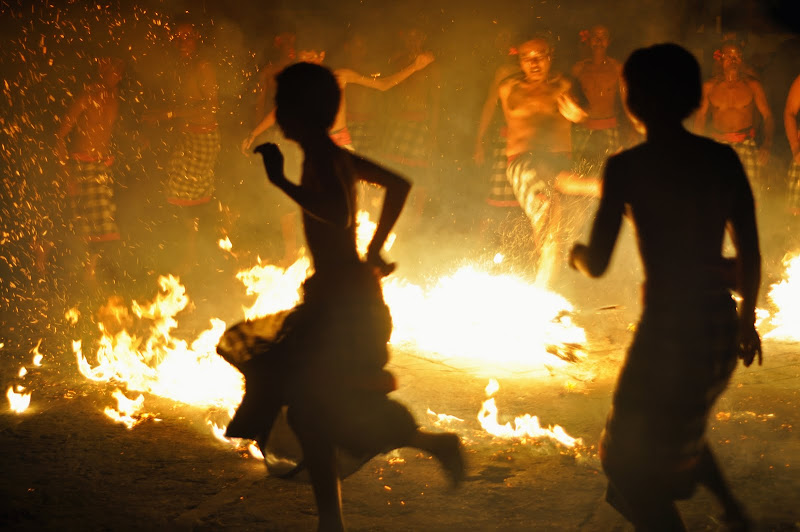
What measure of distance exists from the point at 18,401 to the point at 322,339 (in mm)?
2883

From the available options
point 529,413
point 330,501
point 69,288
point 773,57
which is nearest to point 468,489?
point 330,501

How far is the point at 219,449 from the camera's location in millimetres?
3729

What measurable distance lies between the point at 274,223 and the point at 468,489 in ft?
21.0

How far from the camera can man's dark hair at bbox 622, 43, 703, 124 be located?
217cm

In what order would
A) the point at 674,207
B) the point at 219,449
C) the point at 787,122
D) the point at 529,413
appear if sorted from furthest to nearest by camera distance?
the point at 787,122 → the point at 529,413 → the point at 219,449 → the point at 674,207

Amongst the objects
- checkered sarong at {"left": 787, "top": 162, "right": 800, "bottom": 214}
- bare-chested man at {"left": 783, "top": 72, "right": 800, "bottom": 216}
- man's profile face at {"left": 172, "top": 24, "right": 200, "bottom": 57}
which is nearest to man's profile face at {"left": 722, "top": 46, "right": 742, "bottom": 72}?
bare-chested man at {"left": 783, "top": 72, "right": 800, "bottom": 216}

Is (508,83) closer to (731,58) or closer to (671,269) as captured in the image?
(731,58)

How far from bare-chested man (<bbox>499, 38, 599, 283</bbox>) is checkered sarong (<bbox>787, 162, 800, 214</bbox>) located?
8.01 ft

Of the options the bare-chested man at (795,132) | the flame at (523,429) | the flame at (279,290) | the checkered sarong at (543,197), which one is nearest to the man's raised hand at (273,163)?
the flame at (523,429)

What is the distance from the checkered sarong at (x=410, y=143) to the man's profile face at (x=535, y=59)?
5.50 feet

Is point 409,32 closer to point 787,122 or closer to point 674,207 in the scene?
point 787,122

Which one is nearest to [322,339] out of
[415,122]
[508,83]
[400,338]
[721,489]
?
[721,489]

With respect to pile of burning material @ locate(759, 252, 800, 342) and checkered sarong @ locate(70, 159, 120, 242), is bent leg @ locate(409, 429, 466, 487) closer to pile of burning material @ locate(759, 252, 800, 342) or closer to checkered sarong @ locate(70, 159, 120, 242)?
pile of burning material @ locate(759, 252, 800, 342)

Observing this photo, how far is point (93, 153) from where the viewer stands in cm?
713
